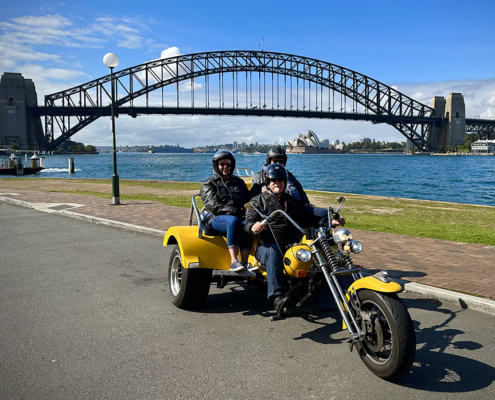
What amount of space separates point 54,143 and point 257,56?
51.9 meters

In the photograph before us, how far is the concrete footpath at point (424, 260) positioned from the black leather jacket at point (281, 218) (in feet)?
5.52

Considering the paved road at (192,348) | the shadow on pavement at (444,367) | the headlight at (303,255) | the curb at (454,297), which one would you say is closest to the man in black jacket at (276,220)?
the headlight at (303,255)

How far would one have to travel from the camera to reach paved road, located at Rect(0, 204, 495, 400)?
123 inches

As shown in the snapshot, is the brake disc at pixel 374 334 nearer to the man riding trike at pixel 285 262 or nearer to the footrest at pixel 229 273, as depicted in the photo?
the man riding trike at pixel 285 262

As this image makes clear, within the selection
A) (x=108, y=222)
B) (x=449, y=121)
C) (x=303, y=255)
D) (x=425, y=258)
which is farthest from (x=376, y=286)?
(x=449, y=121)

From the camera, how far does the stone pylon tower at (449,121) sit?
409 ft

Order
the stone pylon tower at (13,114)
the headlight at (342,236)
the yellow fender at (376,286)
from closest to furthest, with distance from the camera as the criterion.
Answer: the yellow fender at (376,286) → the headlight at (342,236) → the stone pylon tower at (13,114)

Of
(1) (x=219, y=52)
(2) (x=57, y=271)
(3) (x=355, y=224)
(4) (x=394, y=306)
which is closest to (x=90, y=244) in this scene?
(2) (x=57, y=271)

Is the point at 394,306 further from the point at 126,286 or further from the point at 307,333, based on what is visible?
the point at 126,286

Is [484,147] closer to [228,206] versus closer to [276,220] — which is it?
[228,206]

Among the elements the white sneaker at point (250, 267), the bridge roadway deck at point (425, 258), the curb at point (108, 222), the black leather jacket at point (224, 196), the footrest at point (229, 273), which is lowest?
the curb at point (108, 222)

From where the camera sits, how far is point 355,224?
10.4 metres

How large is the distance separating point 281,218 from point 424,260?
323cm

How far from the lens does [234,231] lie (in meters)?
4.61
